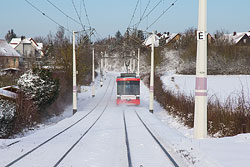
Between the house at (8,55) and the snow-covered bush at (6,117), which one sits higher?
the house at (8,55)

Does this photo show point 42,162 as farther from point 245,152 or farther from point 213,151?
point 245,152

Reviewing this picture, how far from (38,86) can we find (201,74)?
1345 cm

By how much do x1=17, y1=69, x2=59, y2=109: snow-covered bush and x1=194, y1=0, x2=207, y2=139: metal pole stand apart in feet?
39.3

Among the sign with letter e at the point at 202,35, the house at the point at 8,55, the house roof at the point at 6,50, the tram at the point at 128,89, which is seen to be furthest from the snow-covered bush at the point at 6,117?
the house roof at the point at 6,50

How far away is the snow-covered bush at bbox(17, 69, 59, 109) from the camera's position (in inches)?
730

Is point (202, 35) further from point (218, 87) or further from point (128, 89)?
point (218, 87)

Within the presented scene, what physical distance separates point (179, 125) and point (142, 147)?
865 cm

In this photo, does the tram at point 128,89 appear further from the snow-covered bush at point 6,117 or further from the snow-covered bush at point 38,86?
the snow-covered bush at point 6,117

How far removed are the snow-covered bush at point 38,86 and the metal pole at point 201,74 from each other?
12.0 metres

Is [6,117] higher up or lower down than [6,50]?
lower down

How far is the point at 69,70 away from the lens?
34.2 metres

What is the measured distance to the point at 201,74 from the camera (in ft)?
28.0

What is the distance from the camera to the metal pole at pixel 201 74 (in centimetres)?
835

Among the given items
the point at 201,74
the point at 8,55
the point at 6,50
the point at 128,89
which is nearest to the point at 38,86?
the point at 128,89
